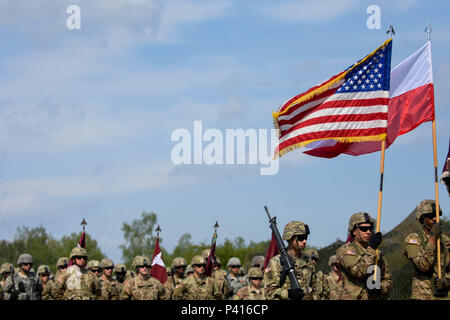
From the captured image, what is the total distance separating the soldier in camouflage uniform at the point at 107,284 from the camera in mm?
20672

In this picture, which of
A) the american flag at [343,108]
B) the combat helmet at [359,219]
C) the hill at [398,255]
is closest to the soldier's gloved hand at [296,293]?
the combat helmet at [359,219]

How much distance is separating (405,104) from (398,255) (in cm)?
1447

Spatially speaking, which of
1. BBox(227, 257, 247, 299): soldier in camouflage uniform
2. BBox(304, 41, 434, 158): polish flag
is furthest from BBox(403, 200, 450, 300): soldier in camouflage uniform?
BBox(227, 257, 247, 299): soldier in camouflage uniform

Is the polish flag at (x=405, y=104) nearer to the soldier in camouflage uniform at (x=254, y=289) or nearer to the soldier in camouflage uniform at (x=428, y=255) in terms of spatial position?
the soldier in camouflage uniform at (x=428, y=255)

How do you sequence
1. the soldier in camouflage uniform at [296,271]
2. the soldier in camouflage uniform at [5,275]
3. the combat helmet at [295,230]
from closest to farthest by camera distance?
1. the soldier in camouflage uniform at [296,271]
2. the combat helmet at [295,230]
3. the soldier in camouflage uniform at [5,275]

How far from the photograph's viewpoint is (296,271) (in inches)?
515

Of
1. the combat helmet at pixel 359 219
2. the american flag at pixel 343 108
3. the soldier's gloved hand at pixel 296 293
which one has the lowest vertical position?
the soldier's gloved hand at pixel 296 293

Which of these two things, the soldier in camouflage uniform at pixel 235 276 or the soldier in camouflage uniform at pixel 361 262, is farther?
the soldier in camouflage uniform at pixel 235 276

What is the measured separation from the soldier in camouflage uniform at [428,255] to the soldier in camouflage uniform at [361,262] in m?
0.65

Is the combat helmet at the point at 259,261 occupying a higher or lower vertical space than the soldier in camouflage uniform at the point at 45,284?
higher

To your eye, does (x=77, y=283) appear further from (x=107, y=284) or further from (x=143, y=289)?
(x=107, y=284)

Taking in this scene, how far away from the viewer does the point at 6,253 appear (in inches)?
4380

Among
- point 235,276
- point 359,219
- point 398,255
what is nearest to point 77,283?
point 235,276
